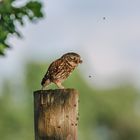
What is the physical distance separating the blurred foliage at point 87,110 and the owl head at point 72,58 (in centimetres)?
4023

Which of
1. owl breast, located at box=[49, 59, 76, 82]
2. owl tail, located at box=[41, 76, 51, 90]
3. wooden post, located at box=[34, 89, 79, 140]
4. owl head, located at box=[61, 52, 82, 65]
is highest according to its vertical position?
owl head, located at box=[61, 52, 82, 65]

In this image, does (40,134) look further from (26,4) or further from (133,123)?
(133,123)

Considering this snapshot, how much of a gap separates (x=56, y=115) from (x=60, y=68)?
2.48 m

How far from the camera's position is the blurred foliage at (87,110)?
174 feet

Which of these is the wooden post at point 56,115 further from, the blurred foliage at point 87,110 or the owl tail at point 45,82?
the blurred foliage at point 87,110

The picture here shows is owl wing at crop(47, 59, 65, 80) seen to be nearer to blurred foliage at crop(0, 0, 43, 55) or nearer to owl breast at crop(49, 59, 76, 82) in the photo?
owl breast at crop(49, 59, 76, 82)

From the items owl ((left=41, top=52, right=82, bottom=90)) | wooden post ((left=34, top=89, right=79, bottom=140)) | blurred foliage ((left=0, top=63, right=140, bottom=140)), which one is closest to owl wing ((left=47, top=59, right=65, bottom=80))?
owl ((left=41, top=52, right=82, bottom=90))

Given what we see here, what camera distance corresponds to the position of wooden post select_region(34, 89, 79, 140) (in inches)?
314

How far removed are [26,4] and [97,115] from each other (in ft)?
168

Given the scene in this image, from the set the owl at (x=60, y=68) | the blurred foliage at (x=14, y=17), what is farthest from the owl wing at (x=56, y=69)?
the blurred foliage at (x=14, y=17)

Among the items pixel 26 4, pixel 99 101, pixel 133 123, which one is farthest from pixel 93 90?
pixel 26 4

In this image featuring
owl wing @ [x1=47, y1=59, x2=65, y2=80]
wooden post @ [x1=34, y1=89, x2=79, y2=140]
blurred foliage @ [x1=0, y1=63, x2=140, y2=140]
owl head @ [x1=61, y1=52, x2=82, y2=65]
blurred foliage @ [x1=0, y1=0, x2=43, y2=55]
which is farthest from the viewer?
blurred foliage @ [x1=0, y1=63, x2=140, y2=140]

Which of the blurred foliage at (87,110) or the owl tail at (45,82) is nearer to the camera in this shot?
the owl tail at (45,82)

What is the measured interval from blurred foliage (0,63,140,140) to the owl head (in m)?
40.2
